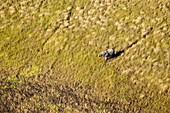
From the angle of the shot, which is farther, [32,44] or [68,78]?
[32,44]

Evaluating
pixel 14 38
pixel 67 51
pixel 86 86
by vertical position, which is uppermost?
pixel 14 38

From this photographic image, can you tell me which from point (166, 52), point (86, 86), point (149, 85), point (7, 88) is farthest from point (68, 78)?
point (166, 52)

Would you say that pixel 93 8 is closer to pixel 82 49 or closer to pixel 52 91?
pixel 82 49

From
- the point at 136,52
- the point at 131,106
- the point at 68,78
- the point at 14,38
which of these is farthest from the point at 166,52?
the point at 14,38

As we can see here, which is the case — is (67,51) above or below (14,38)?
below

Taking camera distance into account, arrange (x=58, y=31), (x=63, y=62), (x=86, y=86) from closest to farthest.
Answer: (x=86, y=86) < (x=63, y=62) < (x=58, y=31)

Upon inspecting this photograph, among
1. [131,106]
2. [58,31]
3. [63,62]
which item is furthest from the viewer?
[58,31]
